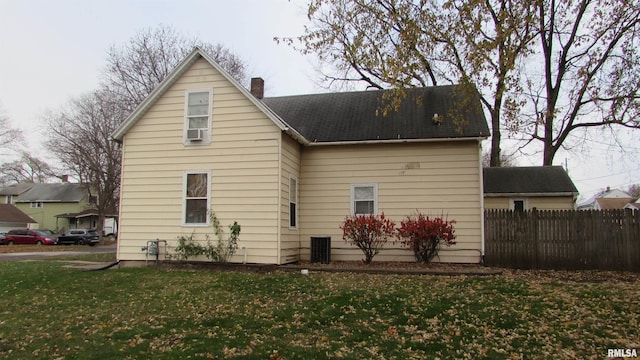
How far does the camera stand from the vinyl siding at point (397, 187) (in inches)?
494

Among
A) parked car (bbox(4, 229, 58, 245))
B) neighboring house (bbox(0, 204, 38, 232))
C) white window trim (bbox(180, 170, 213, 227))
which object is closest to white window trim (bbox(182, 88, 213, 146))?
white window trim (bbox(180, 170, 213, 227))

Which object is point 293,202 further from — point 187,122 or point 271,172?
point 187,122

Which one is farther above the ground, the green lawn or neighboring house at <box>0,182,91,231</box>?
neighboring house at <box>0,182,91,231</box>

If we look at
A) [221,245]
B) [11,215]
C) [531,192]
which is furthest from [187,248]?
[11,215]

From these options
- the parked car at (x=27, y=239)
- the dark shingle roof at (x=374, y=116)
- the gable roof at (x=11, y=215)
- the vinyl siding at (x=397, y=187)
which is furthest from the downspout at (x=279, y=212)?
the gable roof at (x=11, y=215)

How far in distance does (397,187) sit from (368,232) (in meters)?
1.79

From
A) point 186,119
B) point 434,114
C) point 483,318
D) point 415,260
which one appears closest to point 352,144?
point 434,114

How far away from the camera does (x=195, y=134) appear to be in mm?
12336

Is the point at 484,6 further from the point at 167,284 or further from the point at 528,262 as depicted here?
the point at 167,284

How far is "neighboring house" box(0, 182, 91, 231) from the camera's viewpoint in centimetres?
5428

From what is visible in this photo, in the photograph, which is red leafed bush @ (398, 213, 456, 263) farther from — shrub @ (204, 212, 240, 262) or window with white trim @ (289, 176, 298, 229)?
shrub @ (204, 212, 240, 262)

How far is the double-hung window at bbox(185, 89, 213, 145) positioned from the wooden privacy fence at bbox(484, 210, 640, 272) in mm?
8158

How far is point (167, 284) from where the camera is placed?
9609 mm

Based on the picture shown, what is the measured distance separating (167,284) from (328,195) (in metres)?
5.55
